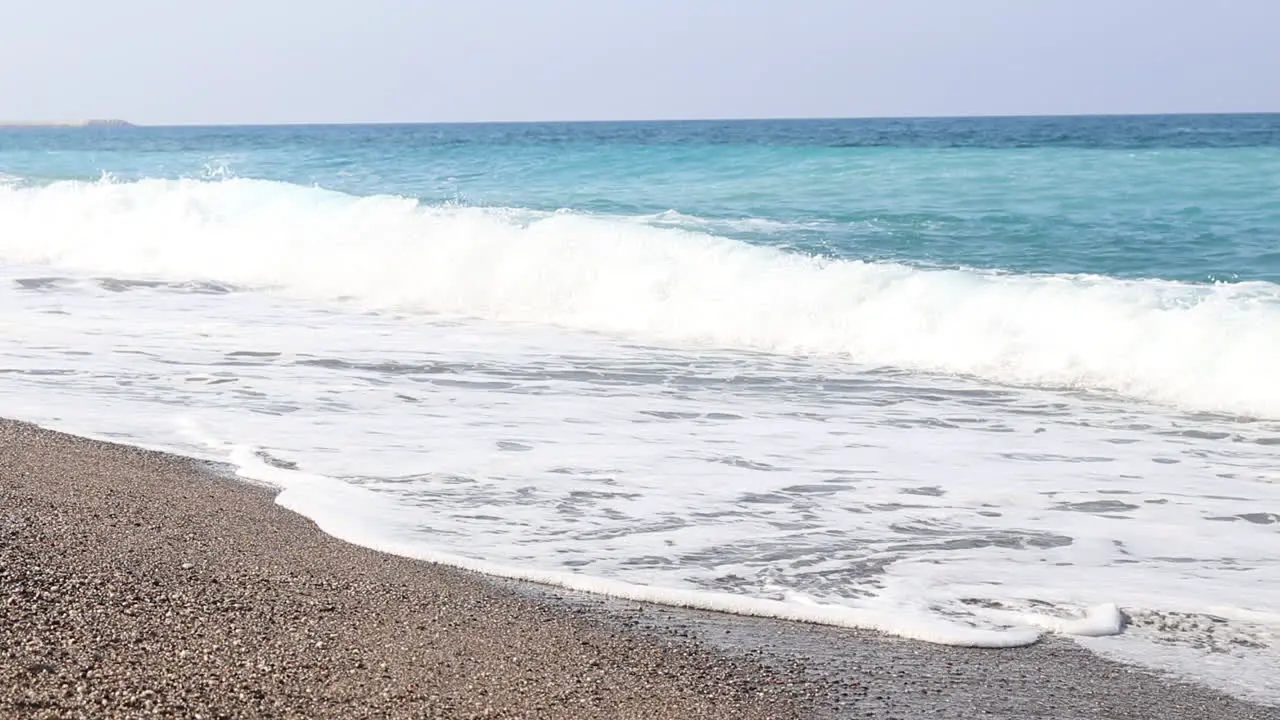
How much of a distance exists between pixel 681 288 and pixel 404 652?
9.31 metres

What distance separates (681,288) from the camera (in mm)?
12852

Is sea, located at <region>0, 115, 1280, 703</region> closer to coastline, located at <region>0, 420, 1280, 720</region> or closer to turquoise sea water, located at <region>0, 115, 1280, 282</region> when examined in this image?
turquoise sea water, located at <region>0, 115, 1280, 282</region>

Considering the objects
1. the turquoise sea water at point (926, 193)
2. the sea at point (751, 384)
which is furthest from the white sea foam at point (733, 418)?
the turquoise sea water at point (926, 193)

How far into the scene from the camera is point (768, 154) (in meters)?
28.9

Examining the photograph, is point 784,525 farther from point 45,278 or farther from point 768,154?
point 768,154

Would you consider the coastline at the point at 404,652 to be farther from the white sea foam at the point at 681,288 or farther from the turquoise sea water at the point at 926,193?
the turquoise sea water at the point at 926,193

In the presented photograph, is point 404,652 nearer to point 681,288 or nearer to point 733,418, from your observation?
point 733,418

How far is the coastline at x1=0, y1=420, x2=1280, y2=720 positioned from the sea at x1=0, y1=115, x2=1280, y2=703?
0.24m

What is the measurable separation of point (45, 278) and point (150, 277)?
113 centimetres

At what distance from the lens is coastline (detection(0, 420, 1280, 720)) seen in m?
3.27

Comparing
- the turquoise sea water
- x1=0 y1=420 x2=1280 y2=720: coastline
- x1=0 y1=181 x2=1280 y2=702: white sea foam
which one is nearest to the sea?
x1=0 y1=181 x2=1280 y2=702: white sea foam

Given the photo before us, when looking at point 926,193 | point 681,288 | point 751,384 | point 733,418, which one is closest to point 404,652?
point 733,418

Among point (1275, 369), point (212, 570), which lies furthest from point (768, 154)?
point (212, 570)

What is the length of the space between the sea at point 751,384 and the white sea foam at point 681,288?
0.04 meters
